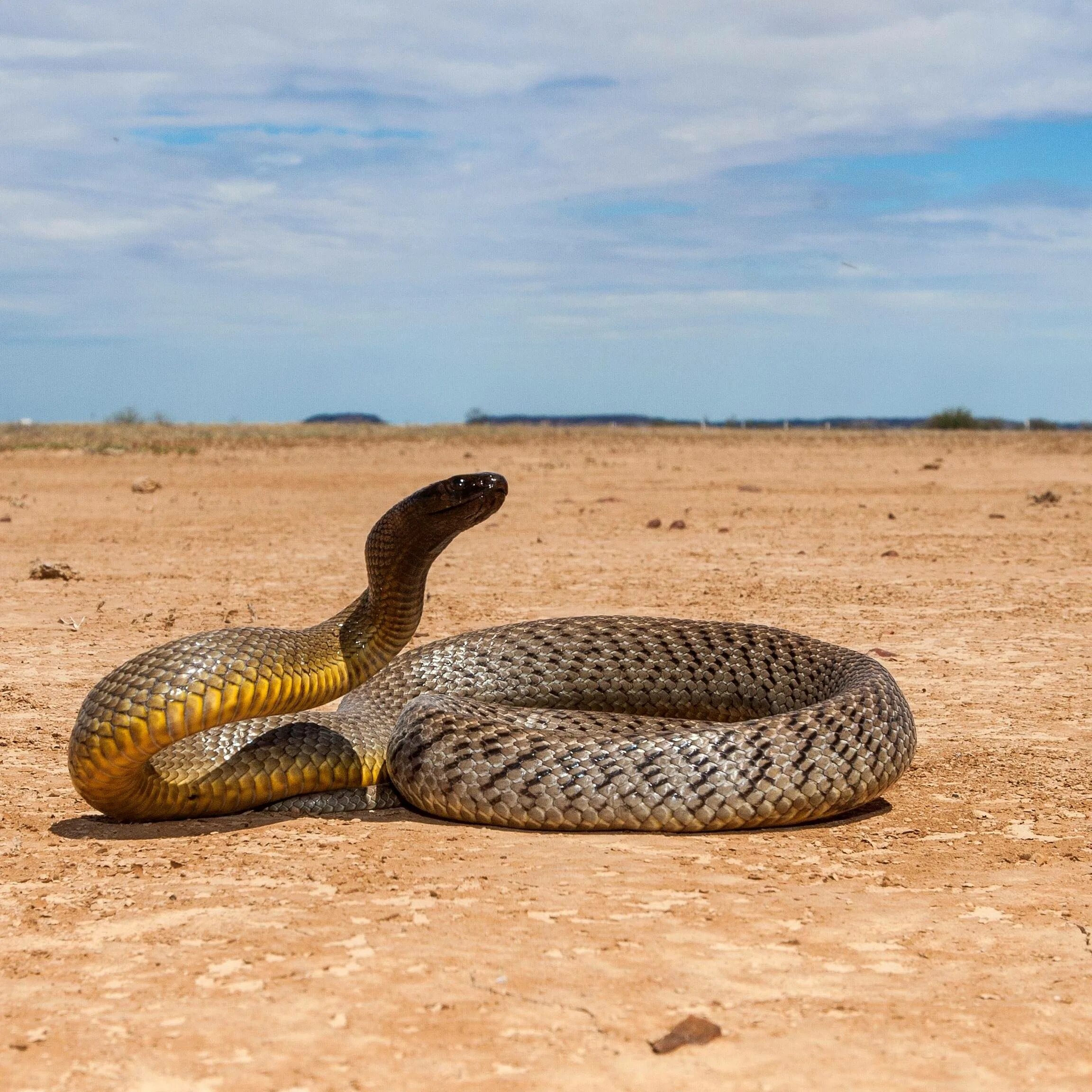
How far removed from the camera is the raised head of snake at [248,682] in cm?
546

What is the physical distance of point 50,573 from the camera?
1363 centimetres

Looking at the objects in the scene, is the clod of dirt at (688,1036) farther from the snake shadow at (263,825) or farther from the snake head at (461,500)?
the snake head at (461,500)

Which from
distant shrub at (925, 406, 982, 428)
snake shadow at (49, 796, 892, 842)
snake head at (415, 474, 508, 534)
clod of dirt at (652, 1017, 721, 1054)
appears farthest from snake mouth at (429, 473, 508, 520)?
distant shrub at (925, 406, 982, 428)

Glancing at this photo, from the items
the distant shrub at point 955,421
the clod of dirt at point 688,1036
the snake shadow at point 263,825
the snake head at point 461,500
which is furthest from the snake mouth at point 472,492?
the distant shrub at point 955,421

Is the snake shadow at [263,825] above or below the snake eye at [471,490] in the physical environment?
below

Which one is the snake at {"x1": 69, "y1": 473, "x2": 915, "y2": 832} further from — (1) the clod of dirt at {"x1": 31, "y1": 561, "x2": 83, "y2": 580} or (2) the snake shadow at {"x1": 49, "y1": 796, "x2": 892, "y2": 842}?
(1) the clod of dirt at {"x1": 31, "y1": 561, "x2": 83, "y2": 580}

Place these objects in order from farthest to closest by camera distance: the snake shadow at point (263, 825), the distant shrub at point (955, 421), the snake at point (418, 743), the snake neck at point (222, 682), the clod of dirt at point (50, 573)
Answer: the distant shrub at point (955, 421) < the clod of dirt at point (50, 573) < the snake shadow at point (263, 825) < the snake at point (418, 743) < the snake neck at point (222, 682)

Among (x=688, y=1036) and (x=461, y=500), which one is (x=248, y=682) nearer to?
(x=461, y=500)

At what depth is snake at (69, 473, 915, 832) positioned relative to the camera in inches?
219

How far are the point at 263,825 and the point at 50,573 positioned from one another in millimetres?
8383

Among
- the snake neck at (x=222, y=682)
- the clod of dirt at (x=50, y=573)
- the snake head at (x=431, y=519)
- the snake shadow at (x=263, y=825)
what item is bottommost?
the snake shadow at (x=263, y=825)

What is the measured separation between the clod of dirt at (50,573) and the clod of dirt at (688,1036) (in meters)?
11.3

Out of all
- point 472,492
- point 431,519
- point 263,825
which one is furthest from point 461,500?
point 263,825

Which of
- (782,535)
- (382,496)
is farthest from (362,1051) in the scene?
(382,496)
